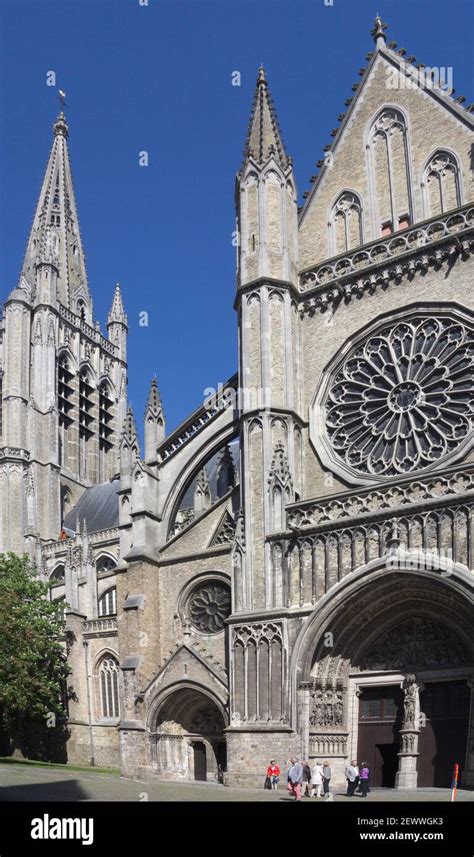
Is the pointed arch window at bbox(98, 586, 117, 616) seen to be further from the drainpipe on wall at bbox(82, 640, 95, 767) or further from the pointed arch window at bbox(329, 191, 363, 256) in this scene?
the pointed arch window at bbox(329, 191, 363, 256)

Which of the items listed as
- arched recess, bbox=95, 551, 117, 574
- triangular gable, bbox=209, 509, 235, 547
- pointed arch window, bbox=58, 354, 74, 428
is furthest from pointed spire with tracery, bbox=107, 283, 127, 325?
triangular gable, bbox=209, 509, 235, 547

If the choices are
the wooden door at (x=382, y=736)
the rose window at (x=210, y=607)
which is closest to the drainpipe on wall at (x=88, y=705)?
the rose window at (x=210, y=607)

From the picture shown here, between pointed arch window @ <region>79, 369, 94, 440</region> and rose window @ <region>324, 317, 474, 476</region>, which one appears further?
pointed arch window @ <region>79, 369, 94, 440</region>

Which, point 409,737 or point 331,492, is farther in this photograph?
point 331,492

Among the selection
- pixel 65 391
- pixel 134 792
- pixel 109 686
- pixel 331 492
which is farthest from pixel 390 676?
pixel 65 391

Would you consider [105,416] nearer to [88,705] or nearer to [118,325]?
[118,325]

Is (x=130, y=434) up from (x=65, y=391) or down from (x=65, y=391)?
down

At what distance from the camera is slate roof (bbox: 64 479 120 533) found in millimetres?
55356

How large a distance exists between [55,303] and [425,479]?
145 feet

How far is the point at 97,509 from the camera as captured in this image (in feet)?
188

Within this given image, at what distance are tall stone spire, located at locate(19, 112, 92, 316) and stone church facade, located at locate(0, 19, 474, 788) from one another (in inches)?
1452

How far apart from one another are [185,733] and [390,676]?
264 inches


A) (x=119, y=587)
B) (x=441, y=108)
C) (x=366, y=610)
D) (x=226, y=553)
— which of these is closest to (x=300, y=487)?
(x=226, y=553)

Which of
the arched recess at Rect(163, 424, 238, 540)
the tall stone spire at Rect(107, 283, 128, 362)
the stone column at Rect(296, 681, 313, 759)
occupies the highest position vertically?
the tall stone spire at Rect(107, 283, 128, 362)
